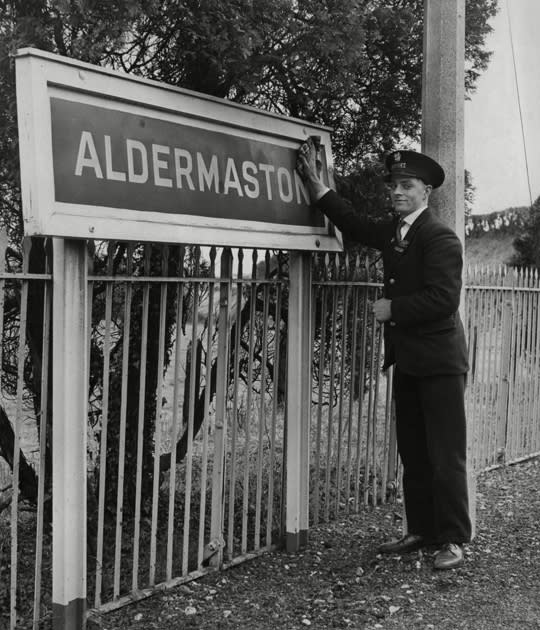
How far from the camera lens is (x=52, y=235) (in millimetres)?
3266

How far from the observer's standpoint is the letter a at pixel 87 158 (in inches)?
134

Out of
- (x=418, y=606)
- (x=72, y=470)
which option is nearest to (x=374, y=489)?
(x=418, y=606)

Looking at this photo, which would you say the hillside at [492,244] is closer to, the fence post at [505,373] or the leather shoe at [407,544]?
the fence post at [505,373]

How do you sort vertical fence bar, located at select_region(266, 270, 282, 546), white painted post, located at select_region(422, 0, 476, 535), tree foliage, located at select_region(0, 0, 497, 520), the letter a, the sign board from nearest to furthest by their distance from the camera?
the sign board < the letter a < tree foliage, located at select_region(0, 0, 497, 520) < white painted post, located at select_region(422, 0, 476, 535) < vertical fence bar, located at select_region(266, 270, 282, 546)

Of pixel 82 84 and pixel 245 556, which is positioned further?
pixel 245 556

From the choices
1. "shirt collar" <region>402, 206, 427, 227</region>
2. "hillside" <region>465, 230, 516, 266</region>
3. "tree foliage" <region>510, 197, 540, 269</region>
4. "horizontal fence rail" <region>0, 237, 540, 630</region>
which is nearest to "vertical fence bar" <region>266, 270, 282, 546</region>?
"horizontal fence rail" <region>0, 237, 540, 630</region>

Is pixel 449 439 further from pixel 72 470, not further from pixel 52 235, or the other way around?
pixel 52 235

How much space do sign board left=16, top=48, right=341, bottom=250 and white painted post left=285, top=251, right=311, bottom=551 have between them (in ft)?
0.82

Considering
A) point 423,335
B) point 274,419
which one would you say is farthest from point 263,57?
point 274,419

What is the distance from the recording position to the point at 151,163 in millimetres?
3795

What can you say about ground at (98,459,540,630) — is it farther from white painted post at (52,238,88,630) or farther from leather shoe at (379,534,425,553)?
white painted post at (52,238,88,630)

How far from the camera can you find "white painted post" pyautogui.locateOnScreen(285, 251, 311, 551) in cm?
496

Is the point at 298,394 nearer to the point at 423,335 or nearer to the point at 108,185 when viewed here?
the point at 423,335

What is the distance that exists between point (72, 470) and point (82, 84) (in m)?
1.66
